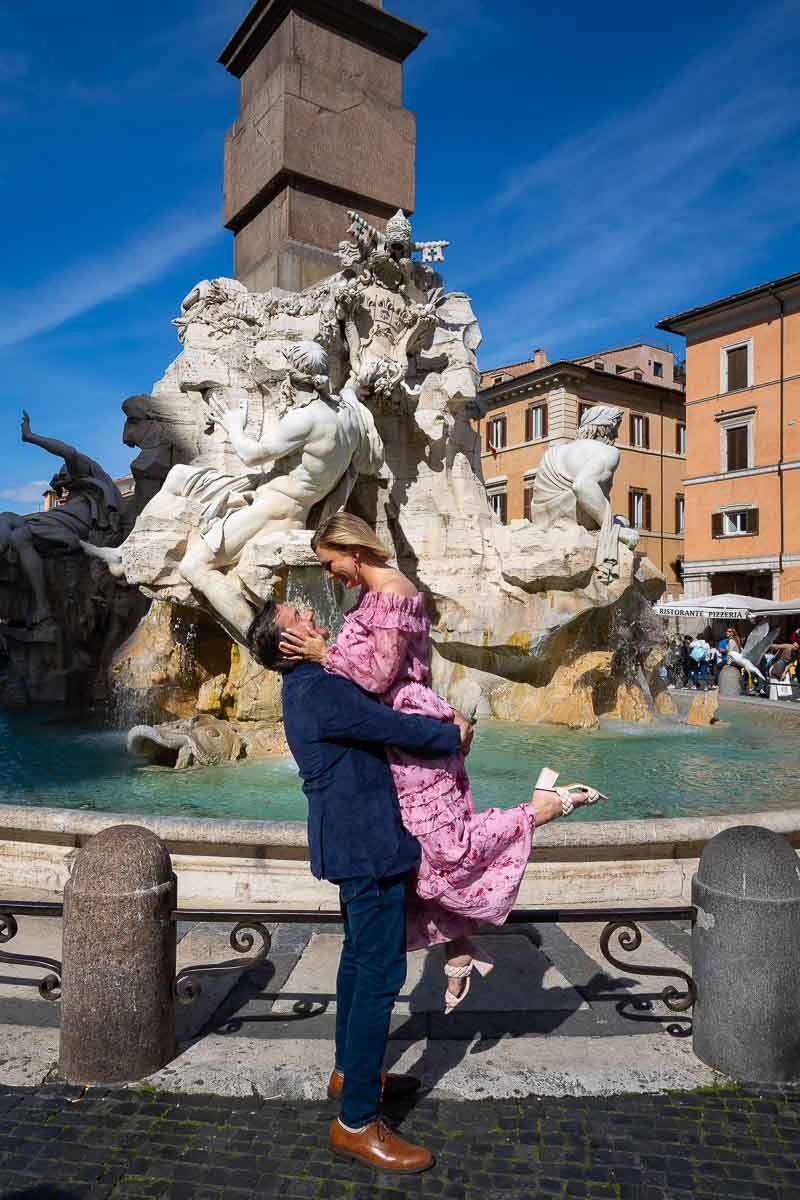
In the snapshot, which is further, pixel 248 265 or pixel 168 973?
pixel 248 265

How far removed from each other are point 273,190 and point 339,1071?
9.96 meters

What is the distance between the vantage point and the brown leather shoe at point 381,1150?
222cm

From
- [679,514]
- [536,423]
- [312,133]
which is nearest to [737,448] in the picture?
[679,514]

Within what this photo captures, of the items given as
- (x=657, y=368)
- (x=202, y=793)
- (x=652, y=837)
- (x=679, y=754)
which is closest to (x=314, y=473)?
(x=202, y=793)

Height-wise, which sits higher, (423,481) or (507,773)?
(423,481)

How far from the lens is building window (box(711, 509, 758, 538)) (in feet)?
98.3

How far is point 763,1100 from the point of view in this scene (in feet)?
8.49

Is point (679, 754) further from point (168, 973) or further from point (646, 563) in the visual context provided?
point (168, 973)

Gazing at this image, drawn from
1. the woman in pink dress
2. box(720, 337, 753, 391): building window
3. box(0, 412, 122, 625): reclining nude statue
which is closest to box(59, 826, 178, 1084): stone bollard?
the woman in pink dress

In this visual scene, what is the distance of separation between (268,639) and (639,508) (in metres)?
34.9

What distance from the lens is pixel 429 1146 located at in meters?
2.35

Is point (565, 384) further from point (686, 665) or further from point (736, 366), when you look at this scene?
point (686, 665)

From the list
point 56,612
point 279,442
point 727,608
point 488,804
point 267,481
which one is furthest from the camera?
point 727,608

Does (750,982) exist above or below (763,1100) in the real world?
above
